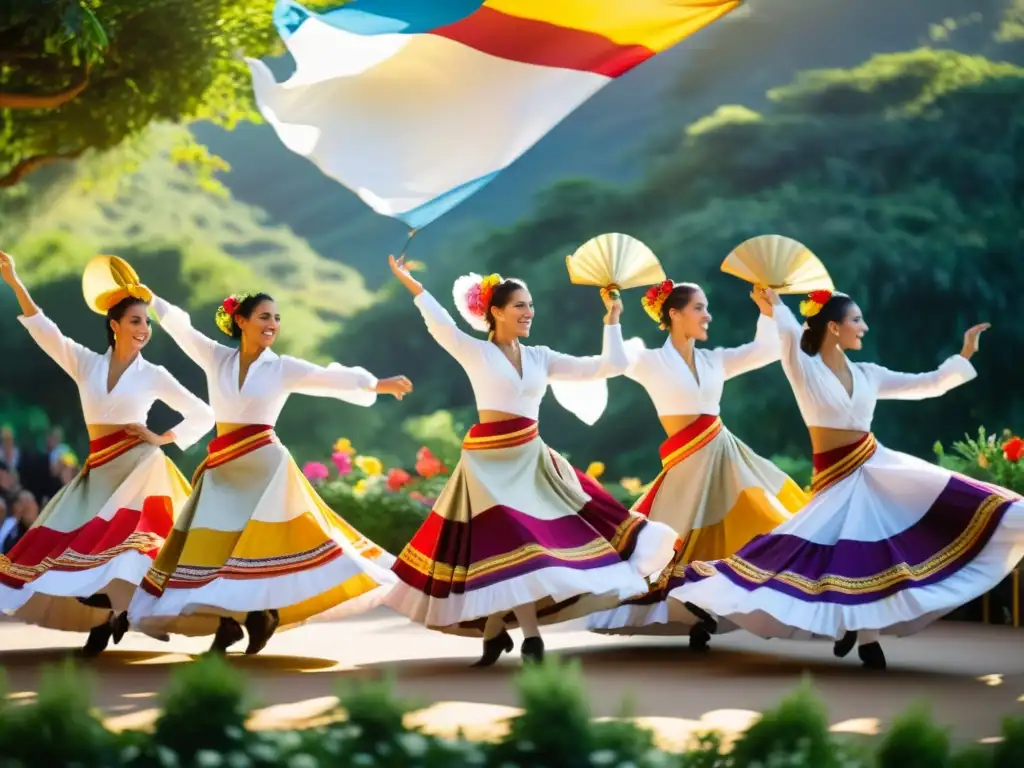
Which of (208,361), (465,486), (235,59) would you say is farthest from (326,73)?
(235,59)

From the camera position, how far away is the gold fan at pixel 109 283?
7.00 metres

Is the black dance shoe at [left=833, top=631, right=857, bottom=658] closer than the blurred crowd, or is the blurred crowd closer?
the black dance shoe at [left=833, top=631, right=857, bottom=658]

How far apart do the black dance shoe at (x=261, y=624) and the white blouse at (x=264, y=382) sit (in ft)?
2.65

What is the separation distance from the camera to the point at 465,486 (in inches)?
246

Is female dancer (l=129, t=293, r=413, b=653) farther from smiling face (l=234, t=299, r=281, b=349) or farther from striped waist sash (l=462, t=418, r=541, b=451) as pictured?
striped waist sash (l=462, t=418, r=541, b=451)

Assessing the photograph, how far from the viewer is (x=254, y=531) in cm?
622

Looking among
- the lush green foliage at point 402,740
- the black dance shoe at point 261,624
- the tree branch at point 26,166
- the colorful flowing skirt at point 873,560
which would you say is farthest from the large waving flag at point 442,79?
the tree branch at point 26,166

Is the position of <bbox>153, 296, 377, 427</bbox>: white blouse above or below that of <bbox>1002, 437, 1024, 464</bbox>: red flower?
above

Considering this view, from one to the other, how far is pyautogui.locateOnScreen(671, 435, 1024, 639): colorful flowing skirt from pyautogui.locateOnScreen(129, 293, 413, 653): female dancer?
4.67ft

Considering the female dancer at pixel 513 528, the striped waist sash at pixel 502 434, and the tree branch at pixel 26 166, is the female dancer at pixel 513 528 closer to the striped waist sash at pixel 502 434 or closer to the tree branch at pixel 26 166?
the striped waist sash at pixel 502 434

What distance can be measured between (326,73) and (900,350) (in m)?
8.64

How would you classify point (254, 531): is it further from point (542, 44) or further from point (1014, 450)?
point (1014, 450)

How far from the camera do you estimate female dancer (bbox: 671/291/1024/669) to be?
19.1ft

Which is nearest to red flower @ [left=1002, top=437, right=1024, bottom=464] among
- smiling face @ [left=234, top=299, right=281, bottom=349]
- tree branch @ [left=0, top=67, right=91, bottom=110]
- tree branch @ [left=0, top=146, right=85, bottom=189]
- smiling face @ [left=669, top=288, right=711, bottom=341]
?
smiling face @ [left=669, top=288, right=711, bottom=341]
